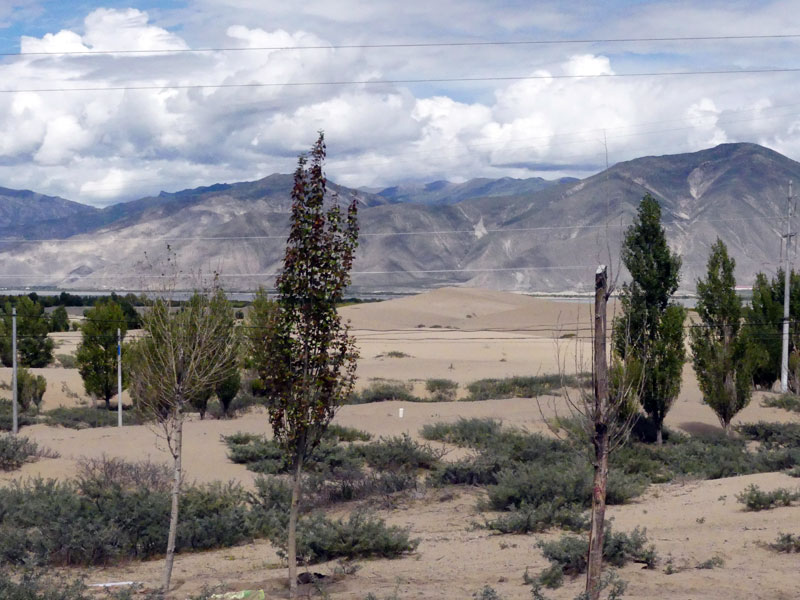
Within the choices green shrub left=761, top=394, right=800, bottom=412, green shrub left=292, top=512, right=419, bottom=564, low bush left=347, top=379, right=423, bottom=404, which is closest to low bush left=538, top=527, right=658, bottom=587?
green shrub left=292, top=512, right=419, bottom=564

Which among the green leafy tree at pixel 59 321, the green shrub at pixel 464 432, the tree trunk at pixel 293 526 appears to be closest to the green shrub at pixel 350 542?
the tree trunk at pixel 293 526

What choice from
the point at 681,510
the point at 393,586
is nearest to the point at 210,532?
the point at 393,586

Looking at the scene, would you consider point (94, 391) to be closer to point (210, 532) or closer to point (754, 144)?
point (210, 532)

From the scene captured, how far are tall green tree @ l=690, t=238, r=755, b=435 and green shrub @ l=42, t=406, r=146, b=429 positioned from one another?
17.9m

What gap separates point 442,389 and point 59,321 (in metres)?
34.5

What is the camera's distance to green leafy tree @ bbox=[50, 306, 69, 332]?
195ft

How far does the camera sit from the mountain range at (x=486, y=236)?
116125mm

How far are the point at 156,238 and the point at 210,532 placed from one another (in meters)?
135

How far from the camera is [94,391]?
33250mm

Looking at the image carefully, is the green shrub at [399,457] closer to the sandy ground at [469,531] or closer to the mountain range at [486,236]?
the sandy ground at [469,531]

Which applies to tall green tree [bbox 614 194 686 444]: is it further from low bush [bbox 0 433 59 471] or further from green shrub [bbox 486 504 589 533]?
low bush [bbox 0 433 59 471]

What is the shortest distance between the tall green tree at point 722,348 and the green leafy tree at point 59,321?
147ft

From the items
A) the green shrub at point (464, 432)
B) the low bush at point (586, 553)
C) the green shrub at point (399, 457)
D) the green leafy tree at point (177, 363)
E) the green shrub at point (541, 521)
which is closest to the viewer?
the green leafy tree at point (177, 363)

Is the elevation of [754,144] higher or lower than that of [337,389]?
higher
